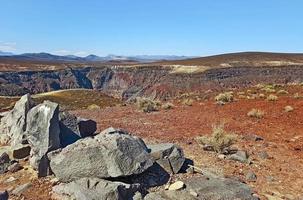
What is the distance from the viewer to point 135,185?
A: 8.81 meters

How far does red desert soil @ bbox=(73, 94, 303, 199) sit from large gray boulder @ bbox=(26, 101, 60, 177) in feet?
12.7

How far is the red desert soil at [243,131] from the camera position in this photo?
1088cm

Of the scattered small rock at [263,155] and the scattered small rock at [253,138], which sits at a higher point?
the scattered small rock at [263,155]

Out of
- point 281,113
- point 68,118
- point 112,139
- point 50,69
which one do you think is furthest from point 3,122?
point 50,69

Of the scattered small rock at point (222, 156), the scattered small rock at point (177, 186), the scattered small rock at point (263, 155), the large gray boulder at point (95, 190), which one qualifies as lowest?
the scattered small rock at point (263, 155)

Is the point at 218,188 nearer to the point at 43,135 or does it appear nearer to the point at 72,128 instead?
the point at 43,135

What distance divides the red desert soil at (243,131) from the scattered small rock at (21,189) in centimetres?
440

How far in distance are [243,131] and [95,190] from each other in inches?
368

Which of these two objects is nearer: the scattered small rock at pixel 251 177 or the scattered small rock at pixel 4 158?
the scattered small rock at pixel 251 177

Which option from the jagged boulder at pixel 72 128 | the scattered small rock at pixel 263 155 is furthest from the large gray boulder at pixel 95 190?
the scattered small rock at pixel 263 155

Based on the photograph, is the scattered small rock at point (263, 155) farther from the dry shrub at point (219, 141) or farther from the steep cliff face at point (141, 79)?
the steep cliff face at point (141, 79)

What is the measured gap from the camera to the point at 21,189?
374 inches

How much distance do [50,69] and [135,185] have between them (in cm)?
14340

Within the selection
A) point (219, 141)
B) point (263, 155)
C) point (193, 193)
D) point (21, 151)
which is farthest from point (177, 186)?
point (21, 151)
